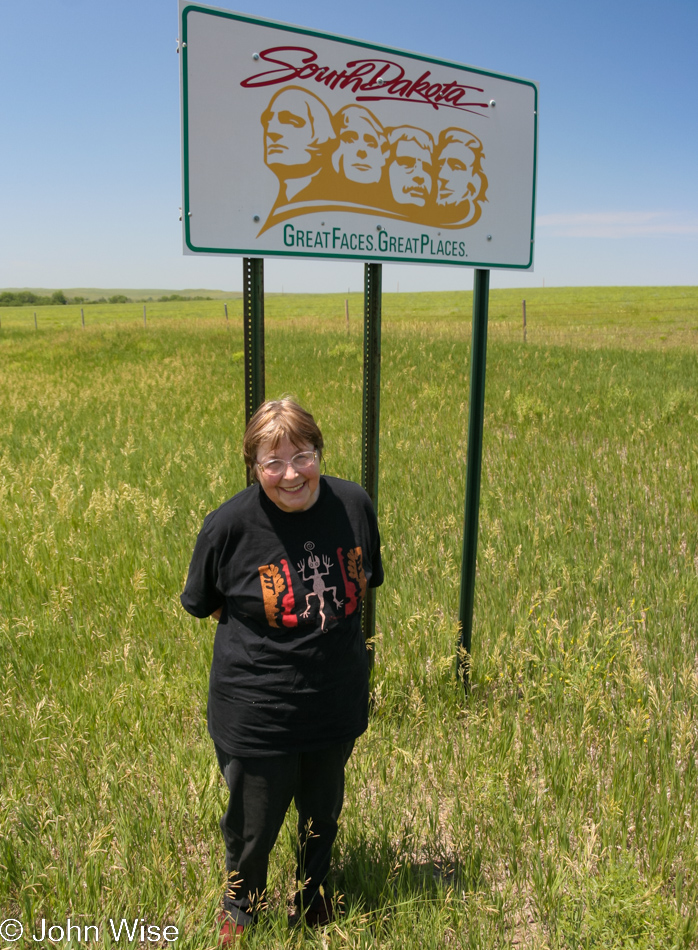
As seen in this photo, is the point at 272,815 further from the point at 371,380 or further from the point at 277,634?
the point at 371,380

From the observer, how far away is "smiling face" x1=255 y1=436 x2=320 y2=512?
1854mm

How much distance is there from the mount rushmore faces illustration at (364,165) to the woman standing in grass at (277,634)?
1.01 metres

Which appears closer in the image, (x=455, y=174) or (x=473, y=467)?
(x=455, y=174)

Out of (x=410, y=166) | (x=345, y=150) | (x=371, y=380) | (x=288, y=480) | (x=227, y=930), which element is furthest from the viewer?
(x=371, y=380)

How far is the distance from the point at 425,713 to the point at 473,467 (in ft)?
3.95

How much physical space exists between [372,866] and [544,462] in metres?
5.38

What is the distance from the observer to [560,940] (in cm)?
198

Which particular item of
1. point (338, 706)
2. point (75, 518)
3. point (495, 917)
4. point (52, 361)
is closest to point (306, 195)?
point (338, 706)

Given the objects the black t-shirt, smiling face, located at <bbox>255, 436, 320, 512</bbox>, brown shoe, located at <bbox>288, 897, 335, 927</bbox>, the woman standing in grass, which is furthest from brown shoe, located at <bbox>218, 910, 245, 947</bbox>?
smiling face, located at <bbox>255, 436, 320, 512</bbox>

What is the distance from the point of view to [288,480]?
185 centimetres

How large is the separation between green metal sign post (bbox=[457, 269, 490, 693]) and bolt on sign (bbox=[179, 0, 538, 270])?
0.90ft

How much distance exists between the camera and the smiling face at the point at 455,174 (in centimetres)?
281

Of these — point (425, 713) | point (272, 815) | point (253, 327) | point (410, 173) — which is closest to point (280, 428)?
point (253, 327)

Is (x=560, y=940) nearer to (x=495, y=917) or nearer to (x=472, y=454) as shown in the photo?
(x=495, y=917)
